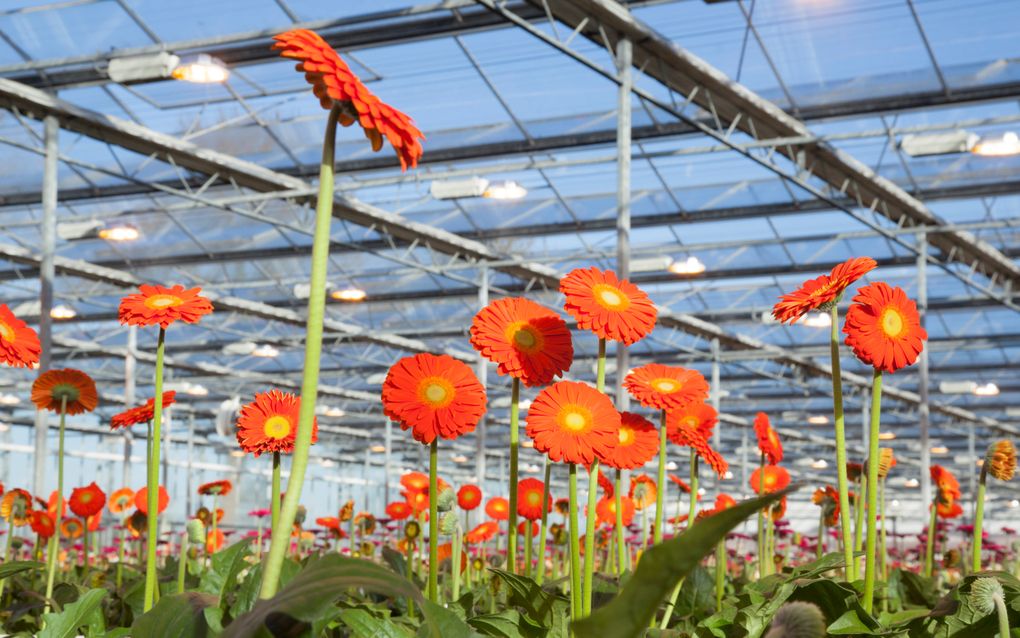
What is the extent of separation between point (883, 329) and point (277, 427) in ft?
3.04

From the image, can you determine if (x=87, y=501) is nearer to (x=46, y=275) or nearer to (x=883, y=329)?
(x=883, y=329)

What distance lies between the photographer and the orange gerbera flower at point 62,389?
2453 millimetres

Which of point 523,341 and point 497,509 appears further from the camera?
point 497,509

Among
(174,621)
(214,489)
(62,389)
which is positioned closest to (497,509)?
(214,489)

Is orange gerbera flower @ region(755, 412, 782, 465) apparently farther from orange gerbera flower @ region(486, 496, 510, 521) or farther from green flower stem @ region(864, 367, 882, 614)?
orange gerbera flower @ region(486, 496, 510, 521)

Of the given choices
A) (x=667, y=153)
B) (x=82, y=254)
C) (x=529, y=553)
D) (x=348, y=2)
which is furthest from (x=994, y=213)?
(x=529, y=553)

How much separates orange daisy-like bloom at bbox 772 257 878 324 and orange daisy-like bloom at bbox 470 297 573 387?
13.0 inches

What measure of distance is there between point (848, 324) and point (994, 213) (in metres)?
15.0

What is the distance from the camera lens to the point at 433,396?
1.78 m

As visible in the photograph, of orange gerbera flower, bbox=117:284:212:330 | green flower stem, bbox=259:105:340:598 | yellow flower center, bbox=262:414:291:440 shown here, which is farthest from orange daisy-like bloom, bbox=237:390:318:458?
green flower stem, bbox=259:105:340:598

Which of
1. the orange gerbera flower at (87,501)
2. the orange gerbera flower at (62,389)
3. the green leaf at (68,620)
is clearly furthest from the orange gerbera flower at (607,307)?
the orange gerbera flower at (87,501)

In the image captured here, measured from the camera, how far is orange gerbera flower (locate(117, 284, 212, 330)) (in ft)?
5.94

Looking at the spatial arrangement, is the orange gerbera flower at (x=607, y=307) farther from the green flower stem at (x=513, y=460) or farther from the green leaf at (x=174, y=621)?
the green leaf at (x=174, y=621)

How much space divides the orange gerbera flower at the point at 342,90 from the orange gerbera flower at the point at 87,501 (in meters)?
2.94
